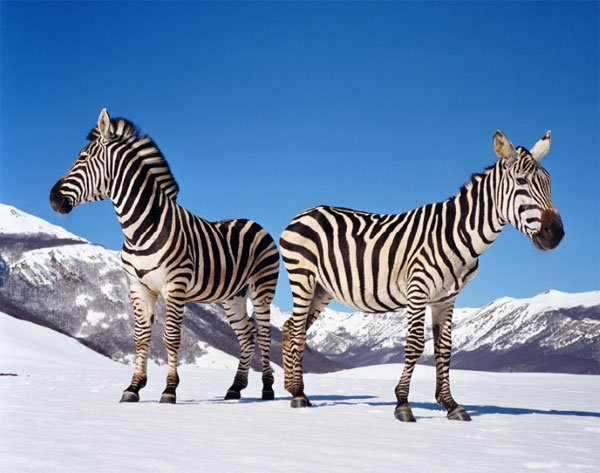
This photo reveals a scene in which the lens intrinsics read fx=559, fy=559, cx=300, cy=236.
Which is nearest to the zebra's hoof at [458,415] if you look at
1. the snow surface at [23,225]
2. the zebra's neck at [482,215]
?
the zebra's neck at [482,215]

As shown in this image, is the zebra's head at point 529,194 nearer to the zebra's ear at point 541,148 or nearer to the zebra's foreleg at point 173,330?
the zebra's ear at point 541,148

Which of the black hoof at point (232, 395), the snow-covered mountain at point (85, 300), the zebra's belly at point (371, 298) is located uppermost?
the snow-covered mountain at point (85, 300)

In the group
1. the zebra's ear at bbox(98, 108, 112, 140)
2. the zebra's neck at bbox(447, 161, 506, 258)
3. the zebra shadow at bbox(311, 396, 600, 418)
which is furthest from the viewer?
the zebra's ear at bbox(98, 108, 112, 140)

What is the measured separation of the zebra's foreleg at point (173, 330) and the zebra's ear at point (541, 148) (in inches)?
185

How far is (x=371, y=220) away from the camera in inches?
306

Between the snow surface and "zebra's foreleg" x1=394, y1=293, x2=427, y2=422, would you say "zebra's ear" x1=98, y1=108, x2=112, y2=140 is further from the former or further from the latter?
the snow surface

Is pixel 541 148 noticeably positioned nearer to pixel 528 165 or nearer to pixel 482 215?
pixel 528 165

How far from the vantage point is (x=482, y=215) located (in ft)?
22.2

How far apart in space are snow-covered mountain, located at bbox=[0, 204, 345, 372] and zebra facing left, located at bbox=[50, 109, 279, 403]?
2111 inches

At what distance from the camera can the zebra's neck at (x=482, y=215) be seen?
6676 millimetres

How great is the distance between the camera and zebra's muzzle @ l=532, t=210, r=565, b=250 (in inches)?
239

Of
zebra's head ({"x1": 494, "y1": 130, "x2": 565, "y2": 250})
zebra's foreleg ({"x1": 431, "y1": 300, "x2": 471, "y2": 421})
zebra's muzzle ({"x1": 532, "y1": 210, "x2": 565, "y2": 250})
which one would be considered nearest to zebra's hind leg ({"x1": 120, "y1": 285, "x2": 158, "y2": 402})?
zebra's foreleg ({"x1": 431, "y1": 300, "x2": 471, "y2": 421})

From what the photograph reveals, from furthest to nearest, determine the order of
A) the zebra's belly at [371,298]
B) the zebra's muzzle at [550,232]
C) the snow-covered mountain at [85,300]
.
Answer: the snow-covered mountain at [85,300]
the zebra's belly at [371,298]
the zebra's muzzle at [550,232]

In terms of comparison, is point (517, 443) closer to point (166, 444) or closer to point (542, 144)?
point (166, 444)
